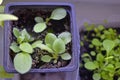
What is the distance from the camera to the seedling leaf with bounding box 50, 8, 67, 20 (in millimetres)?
650

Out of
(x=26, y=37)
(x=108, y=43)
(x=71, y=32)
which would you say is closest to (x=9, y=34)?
(x=26, y=37)

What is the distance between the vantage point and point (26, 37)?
0.63 metres

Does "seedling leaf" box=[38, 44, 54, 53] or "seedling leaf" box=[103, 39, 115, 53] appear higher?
"seedling leaf" box=[38, 44, 54, 53]

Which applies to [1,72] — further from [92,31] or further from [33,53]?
[92,31]

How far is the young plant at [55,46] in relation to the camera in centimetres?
60

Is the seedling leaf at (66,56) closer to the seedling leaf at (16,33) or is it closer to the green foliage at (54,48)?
the green foliage at (54,48)

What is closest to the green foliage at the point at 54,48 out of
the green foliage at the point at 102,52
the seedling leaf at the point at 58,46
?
the seedling leaf at the point at 58,46

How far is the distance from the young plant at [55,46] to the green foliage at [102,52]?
0.16m

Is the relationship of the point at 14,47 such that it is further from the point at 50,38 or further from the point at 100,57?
the point at 100,57

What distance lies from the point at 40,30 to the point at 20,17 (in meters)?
0.08

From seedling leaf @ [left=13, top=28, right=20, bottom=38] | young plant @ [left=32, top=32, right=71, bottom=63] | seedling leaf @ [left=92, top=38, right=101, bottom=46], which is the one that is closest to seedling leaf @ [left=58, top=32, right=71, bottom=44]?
young plant @ [left=32, top=32, right=71, bottom=63]

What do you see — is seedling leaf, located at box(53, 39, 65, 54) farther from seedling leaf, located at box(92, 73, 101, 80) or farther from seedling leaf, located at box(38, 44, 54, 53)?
seedling leaf, located at box(92, 73, 101, 80)

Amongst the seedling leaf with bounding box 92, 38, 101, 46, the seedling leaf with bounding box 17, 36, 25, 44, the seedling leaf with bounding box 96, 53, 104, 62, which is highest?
the seedling leaf with bounding box 17, 36, 25, 44

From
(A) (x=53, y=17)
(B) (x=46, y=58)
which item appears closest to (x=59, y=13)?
(A) (x=53, y=17)
